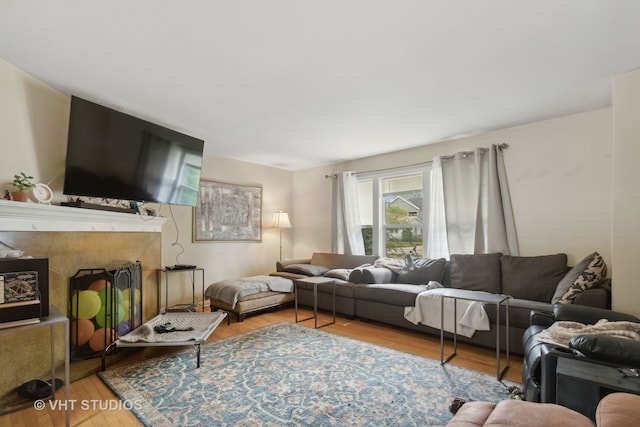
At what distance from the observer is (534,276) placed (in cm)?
315

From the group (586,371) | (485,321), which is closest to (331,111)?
(485,321)

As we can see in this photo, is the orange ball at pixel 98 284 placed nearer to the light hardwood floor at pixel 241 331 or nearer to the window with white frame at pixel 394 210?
the light hardwood floor at pixel 241 331

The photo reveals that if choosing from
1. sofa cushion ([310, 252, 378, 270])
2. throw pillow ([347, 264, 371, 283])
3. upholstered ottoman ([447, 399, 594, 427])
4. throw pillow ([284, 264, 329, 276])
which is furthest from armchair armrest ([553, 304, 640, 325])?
throw pillow ([284, 264, 329, 276])

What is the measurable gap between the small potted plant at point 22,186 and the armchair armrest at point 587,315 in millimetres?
3811

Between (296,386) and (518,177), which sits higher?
(518,177)

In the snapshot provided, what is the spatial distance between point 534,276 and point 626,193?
3.67ft

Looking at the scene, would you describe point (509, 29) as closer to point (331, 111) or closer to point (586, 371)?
point (331, 111)

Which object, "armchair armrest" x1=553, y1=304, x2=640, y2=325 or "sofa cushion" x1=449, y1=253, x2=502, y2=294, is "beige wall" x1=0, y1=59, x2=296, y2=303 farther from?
"armchair armrest" x1=553, y1=304, x2=640, y2=325

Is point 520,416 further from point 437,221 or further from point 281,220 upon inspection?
point 281,220

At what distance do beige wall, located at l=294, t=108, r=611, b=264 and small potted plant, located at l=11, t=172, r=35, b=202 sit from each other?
4344 mm

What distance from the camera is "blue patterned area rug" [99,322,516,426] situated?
1.88 m

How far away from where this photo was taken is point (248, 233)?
524cm

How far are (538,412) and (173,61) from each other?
9.04ft

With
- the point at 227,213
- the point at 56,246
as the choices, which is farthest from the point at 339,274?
the point at 56,246
